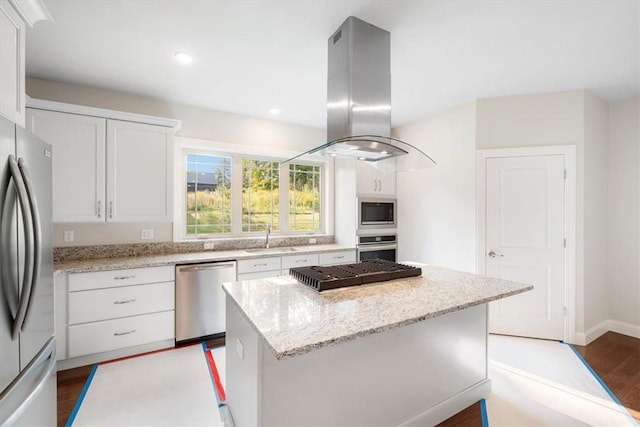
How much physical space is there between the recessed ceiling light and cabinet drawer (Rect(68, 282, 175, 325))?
6.57ft

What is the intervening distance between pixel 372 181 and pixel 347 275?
2409mm

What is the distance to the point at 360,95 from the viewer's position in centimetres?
184

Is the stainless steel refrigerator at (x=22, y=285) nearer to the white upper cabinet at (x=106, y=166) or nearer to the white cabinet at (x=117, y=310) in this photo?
the white cabinet at (x=117, y=310)

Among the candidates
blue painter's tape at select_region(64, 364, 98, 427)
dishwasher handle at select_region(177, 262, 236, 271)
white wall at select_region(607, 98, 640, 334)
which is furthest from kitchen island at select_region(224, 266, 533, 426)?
white wall at select_region(607, 98, 640, 334)

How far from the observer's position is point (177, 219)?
10.9 feet

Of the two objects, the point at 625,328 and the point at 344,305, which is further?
the point at 625,328

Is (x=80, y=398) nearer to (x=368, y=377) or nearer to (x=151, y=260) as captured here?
(x=151, y=260)

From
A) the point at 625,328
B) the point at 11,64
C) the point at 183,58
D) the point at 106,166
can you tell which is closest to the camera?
the point at 11,64

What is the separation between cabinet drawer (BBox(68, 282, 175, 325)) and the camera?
241cm

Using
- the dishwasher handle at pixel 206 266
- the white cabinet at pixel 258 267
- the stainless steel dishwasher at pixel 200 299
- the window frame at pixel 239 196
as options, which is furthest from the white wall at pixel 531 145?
the stainless steel dishwasher at pixel 200 299

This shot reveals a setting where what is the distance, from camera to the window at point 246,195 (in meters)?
3.55

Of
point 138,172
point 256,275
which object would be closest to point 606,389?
point 256,275

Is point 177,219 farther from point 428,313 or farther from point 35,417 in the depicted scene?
point 428,313

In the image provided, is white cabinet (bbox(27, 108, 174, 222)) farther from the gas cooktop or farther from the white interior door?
the white interior door
